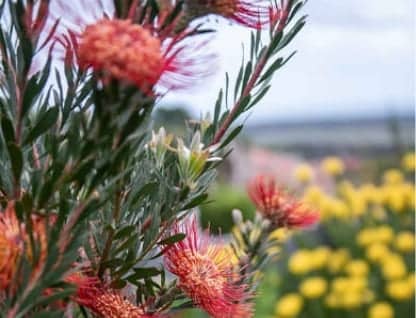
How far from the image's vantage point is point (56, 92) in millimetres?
784

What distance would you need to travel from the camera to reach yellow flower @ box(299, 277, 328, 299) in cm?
450

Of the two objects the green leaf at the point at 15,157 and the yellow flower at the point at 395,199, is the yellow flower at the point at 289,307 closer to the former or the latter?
the yellow flower at the point at 395,199

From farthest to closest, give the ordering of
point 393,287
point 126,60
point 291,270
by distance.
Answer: point 291,270, point 393,287, point 126,60

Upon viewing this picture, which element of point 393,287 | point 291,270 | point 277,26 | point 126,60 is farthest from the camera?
point 291,270

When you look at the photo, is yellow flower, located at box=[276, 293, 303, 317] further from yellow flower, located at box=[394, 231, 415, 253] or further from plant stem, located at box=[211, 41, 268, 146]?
plant stem, located at box=[211, 41, 268, 146]

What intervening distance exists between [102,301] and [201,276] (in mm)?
106

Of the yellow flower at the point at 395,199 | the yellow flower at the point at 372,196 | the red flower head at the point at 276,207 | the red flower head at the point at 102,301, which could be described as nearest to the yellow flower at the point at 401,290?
the yellow flower at the point at 395,199

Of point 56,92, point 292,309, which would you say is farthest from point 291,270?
point 56,92

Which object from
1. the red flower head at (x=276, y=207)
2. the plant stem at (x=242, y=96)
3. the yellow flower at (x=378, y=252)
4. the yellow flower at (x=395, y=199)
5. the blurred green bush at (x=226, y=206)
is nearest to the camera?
the plant stem at (x=242, y=96)

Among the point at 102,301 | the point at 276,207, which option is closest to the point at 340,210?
the point at 276,207

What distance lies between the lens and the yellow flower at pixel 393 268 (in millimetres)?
4423

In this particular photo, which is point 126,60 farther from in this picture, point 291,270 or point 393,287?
point 291,270

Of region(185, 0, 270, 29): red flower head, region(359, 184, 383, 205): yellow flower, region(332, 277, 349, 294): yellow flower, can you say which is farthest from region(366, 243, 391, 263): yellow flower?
region(185, 0, 270, 29): red flower head

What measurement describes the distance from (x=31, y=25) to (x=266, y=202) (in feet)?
1.53
